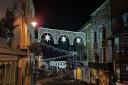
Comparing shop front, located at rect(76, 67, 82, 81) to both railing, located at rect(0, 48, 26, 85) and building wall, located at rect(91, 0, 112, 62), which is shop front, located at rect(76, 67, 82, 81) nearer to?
building wall, located at rect(91, 0, 112, 62)

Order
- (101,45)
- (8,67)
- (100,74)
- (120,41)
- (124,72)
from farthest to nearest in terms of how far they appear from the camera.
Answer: (100,74), (101,45), (120,41), (124,72), (8,67)

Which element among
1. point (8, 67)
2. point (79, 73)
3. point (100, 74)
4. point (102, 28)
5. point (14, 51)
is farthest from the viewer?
point (79, 73)

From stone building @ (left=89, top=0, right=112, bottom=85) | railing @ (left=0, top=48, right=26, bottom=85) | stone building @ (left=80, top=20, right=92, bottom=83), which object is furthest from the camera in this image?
stone building @ (left=80, top=20, right=92, bottom=83)

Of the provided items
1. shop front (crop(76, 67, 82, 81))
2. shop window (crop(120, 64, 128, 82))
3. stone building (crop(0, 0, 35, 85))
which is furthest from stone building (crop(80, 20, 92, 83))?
stone building (crop(0, 0, 35, 85))

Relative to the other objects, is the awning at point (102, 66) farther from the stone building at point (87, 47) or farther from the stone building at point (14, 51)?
the stone building at point (14, 51)

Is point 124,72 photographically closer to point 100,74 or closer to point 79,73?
point 100,74

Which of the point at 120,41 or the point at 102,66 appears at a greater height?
the point at 120,41

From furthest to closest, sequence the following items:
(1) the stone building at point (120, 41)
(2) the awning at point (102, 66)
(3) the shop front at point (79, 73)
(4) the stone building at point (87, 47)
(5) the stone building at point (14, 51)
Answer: (3) the shop front at point (79, 73) < (4) the stone building at point (87, 47) < (2) the awning at point (102, 66) < (1) the stone building at point (120, 41) < (5) the stone building at point (14, 51)

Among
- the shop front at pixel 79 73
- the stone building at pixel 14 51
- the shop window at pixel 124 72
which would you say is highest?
the stone building at pixel 14 51

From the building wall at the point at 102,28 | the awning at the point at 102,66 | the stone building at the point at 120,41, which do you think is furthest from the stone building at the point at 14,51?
the building wall at the point at 102,28

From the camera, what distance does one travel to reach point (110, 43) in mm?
41250

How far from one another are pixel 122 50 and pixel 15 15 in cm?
1592

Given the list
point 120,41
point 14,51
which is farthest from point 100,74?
point 14,51

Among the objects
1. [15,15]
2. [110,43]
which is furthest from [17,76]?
[110,43]
